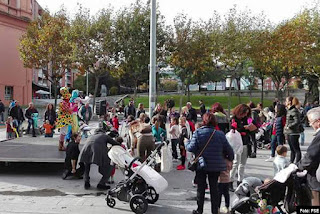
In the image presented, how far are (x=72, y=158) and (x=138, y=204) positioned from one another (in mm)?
3208

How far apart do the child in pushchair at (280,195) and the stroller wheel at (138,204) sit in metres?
1.48

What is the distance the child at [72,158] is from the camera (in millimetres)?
9125

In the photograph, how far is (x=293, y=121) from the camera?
385 inches

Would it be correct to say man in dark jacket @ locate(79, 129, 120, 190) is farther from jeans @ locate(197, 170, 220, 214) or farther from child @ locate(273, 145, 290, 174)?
child @ locate(273, 145, 290, 174)

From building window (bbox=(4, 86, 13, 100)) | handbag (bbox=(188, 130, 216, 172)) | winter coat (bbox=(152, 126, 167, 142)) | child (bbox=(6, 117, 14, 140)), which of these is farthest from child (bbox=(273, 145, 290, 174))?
building window (bbox=(4, 86, 13, 100))

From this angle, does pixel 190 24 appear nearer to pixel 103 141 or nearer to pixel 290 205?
pixel 103 141

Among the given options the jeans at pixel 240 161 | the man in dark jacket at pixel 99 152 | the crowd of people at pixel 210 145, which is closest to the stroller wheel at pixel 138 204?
the crowd of people at pixel 210 145

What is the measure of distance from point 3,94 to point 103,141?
25436 mm

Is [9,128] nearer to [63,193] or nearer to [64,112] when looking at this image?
[64,112]

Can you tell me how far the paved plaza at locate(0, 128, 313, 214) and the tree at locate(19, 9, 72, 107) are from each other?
21.1m

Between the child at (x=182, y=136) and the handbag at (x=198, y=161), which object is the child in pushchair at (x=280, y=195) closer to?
the handbag at (x=198, y=161)

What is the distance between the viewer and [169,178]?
932 centimetres

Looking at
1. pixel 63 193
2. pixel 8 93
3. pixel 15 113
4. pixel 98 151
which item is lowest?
pixel 63 193

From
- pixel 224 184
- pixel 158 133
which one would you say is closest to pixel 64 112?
pixel 158 133
